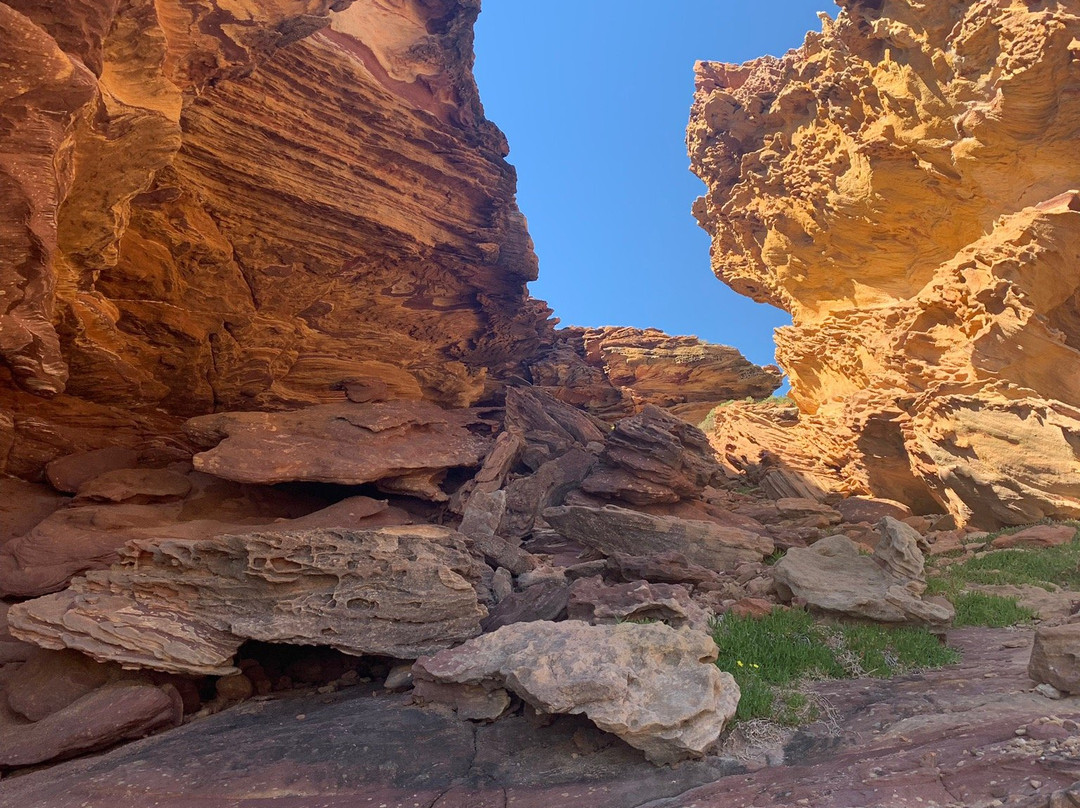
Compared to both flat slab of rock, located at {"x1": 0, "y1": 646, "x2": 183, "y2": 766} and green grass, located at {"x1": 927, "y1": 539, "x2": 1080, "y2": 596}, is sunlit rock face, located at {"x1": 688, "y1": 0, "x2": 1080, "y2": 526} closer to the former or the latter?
green grass, located at {"x1": 927, "y1": 539, "x2": 1080, "y2": 596}

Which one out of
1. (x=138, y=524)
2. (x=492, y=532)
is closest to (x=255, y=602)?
(x=138, y=524)

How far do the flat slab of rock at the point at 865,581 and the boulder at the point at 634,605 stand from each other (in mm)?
1651

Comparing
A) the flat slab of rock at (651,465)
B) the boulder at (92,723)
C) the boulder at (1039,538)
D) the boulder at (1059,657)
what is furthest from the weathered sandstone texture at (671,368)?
the boulder at (1059,657)

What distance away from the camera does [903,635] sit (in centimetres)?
770

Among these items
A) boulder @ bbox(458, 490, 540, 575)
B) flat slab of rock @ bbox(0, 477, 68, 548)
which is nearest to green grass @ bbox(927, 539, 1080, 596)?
boulder @ bbox(458, 490, 540, 575)

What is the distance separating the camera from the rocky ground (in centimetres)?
454

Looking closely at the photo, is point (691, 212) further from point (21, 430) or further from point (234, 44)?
point (21, 430)

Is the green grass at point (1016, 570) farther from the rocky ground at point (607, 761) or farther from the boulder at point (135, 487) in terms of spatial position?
the boulder at point (135, 487)

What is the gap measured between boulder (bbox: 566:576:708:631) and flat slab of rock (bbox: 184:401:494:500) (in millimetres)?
7150

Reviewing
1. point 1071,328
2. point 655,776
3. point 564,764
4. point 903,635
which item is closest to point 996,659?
point 903,635

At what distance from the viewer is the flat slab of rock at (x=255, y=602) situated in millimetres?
8023

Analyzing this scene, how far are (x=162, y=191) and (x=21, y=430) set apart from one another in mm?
6462

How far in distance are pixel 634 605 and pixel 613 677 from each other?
2.63 metres

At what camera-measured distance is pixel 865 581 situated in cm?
953
